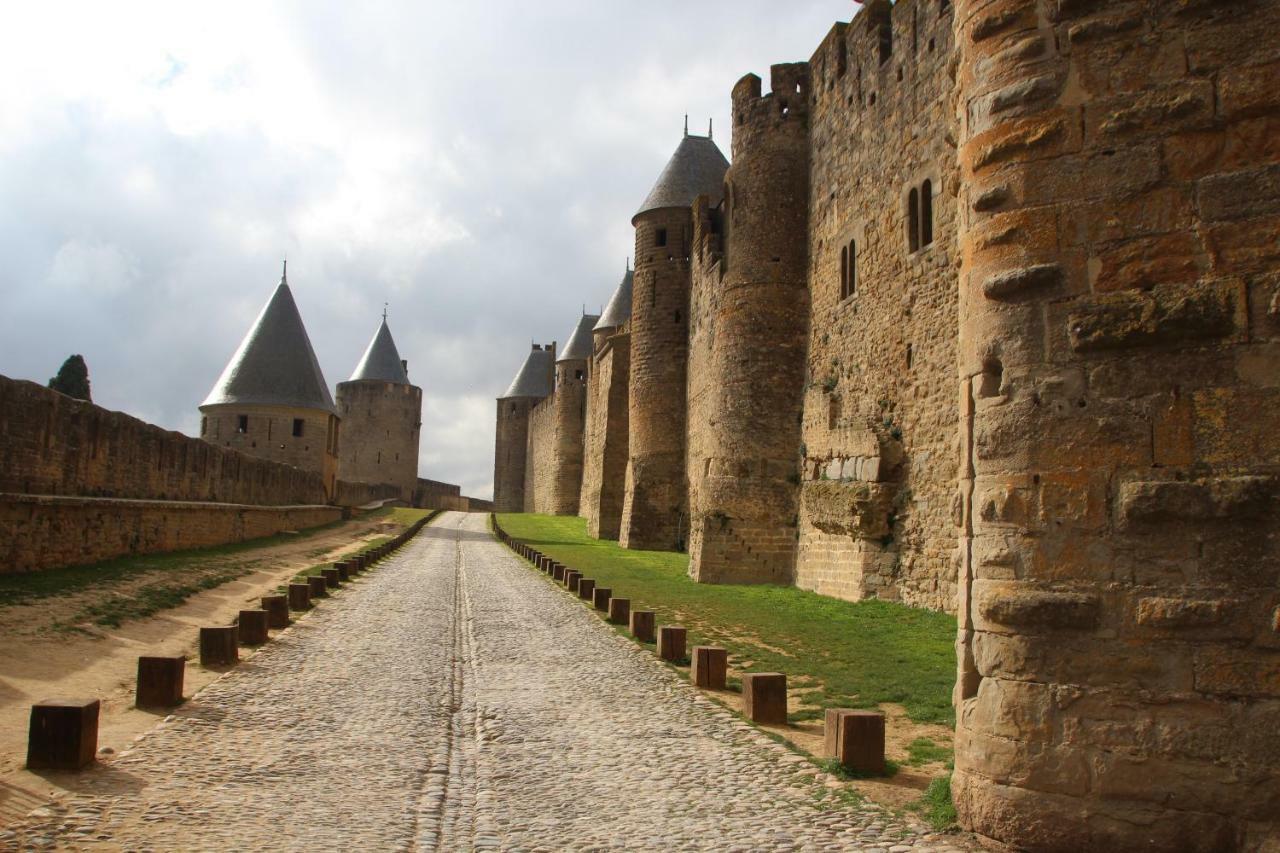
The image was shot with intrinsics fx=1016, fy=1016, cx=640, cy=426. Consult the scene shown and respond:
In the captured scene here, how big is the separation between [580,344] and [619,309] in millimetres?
8701

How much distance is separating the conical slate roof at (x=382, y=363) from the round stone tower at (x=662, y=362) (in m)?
41.7

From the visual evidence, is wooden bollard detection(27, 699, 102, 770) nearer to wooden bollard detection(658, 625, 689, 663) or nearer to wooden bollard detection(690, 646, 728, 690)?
wooden bollard detection(690, 646, 728, 690)

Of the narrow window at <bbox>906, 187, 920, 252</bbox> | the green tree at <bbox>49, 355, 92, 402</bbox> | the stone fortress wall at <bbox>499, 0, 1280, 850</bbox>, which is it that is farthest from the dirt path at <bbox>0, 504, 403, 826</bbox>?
the green tree at <bbox>49, 355, 92, 402</bbox>

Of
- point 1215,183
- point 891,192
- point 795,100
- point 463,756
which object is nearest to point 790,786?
point 463,756

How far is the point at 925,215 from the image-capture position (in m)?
13.7

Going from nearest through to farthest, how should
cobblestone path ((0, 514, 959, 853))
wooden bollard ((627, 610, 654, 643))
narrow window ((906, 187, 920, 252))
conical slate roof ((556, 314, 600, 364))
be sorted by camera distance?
cobblestone path ((0, 514, 959, 853)) → wooden bollard ((627, 610, 654, 643)) → narrow window ((906, 187, 920, 252)) → conical slate roof ((556, 314, 600, 364))

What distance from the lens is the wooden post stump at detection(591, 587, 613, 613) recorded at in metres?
12.6

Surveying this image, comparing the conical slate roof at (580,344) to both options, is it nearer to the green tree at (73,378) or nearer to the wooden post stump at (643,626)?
the green tree at (73,378)

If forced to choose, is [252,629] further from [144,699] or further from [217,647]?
[144,699]

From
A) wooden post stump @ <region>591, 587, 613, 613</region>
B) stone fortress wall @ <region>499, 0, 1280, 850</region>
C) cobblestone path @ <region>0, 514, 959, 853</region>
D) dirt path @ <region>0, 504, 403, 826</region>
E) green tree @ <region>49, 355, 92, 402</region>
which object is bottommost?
cobblestone path @ <region>0, 514, 959, 853</region>

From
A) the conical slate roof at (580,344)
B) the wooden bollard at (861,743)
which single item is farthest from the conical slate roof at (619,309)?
the wooden bollard at (861,743)

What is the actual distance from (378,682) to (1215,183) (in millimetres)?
5931

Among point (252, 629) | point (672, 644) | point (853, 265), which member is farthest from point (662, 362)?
point (252, 629)

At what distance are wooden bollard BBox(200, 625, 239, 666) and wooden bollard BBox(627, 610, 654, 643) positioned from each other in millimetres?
3916
